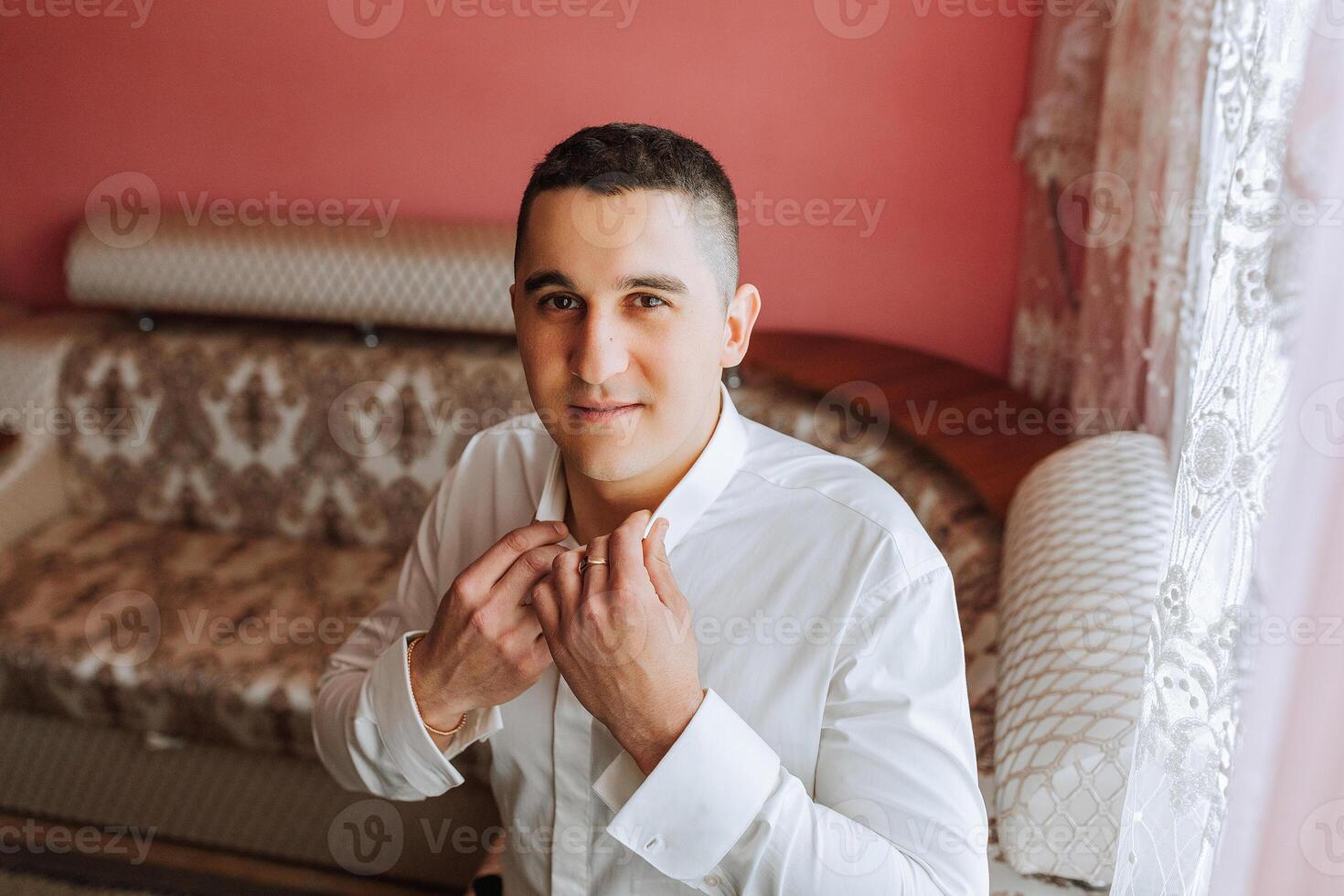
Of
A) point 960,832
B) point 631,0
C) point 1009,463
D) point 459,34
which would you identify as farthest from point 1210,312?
point 459,34

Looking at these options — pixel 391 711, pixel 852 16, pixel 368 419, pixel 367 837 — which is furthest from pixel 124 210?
pixel 391 711

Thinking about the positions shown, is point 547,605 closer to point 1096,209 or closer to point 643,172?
point 643,172

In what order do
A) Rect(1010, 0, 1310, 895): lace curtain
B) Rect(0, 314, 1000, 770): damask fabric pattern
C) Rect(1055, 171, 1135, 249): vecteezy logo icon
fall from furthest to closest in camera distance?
Rect(0, 314, 1000, 770): damask fabric pattern, Rect(1055, 171, 1135, 249): vecteezy logo icon, Rect(1010, 0, 1310, 895): lace curtain

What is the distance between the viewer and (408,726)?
3.79 feet

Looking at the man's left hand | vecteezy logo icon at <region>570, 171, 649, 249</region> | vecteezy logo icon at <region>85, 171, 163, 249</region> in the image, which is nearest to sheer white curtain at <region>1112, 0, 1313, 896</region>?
the man's left hand

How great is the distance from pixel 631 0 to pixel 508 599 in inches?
82.8

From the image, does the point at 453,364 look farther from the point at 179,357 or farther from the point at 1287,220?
the point at 1287,220

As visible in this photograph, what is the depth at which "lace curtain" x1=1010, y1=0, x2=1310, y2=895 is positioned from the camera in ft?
2.91

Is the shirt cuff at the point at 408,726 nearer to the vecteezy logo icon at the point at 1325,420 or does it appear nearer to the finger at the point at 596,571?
the finger at the point at 596,571

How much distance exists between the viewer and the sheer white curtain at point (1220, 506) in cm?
87

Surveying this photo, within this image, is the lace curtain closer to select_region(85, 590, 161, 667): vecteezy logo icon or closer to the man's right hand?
the man's right hand

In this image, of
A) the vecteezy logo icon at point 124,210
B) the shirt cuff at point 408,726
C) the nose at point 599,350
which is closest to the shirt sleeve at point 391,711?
the shirt cuff at point 408,726

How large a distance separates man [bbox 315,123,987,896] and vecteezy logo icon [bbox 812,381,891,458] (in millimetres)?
1085
